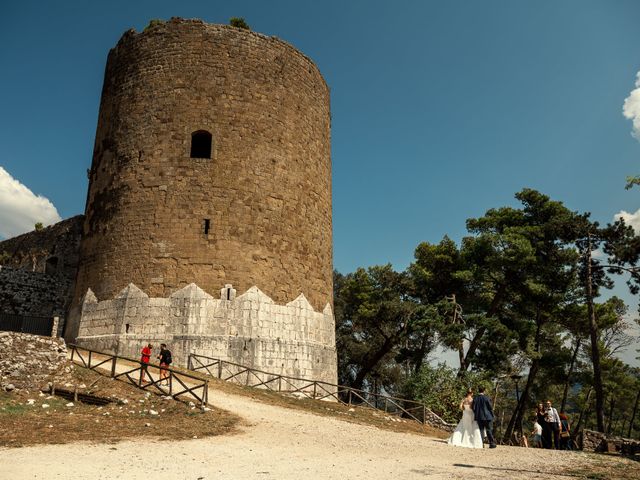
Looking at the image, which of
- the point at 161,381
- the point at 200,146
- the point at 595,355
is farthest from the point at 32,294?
the point at 595,355

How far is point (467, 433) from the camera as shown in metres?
10.3

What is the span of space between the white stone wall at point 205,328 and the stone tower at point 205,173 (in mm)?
343

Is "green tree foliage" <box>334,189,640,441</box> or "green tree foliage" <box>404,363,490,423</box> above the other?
"green tree foliage" <box>334,189,640,441</box>

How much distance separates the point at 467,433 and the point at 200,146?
11583 mm

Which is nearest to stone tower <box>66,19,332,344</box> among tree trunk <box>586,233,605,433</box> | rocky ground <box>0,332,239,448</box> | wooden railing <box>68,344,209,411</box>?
wooden railing <box>68,344,209,411</box>

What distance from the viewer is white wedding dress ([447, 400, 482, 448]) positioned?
10.1 metres

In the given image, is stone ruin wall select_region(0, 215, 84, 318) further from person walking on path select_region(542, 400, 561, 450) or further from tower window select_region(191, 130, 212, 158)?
person walking on path select_region(542, 400, 561, 450)

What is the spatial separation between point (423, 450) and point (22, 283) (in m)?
15.3

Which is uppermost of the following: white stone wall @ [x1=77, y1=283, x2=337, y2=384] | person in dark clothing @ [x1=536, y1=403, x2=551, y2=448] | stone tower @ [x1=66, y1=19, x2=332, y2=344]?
stone tower @ [x1=66, y1=19, x2=332, y2=344]

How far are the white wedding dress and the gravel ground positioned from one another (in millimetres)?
A: 381

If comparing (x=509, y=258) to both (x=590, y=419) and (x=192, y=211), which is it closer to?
(x=192, y=211)

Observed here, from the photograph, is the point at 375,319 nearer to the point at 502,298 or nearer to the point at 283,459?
the point at 502,298

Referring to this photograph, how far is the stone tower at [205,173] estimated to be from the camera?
15266 millimetres

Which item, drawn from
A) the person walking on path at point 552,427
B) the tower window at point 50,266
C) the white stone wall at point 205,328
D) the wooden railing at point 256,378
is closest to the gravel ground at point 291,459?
the person walking on path at point 552,427
